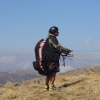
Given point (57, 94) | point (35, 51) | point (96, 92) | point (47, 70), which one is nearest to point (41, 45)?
point (35, 51)

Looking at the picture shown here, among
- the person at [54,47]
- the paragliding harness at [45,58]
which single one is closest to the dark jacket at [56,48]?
the person at [54,47]

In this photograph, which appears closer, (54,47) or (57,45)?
(57,45)

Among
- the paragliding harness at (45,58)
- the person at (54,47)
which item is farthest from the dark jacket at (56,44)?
the paragliding harness at (45,58)

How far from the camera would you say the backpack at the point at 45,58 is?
1099 cm

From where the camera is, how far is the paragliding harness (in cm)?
1099

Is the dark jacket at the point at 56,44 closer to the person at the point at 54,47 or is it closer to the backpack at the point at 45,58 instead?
the person at the point at 54,47

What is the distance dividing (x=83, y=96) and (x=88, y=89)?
3.32 ft

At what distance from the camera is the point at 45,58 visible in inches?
435

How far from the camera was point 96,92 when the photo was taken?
32.1 ft

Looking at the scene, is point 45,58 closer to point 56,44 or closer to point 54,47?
point 54,47

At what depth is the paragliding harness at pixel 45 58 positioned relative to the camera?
10992 millimetres

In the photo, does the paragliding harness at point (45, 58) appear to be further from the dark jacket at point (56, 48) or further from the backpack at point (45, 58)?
the dark jacket at point (56, 48)

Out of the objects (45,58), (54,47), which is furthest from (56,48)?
(45,58)

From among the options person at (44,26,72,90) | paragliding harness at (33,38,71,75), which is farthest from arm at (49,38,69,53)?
paragliding harness at (33,38,71,75)
